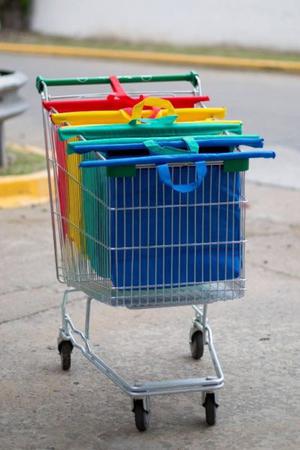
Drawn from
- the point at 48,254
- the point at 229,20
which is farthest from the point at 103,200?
the point at 229,20

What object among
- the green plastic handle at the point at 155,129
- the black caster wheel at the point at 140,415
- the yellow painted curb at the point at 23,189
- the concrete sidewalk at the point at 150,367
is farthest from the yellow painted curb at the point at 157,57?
the black caster wheel at the point at 140,415

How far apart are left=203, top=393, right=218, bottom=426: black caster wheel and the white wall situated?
1678 centimetres

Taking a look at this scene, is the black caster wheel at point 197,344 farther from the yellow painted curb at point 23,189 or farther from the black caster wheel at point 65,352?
the yellow painted curb at point 23,189

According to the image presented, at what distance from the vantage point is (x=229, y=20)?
2112cm

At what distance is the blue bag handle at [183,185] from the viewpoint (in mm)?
3896

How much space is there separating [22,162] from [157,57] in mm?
10937

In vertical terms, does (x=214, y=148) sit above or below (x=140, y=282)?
above

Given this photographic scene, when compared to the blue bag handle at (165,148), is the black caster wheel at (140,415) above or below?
below

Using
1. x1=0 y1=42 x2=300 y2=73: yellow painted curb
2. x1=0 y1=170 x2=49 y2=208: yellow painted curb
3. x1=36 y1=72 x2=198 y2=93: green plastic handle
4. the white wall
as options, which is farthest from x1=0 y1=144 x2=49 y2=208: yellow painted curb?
the white wall

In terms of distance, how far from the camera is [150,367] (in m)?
4.84

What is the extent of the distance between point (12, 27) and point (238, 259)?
862 inches

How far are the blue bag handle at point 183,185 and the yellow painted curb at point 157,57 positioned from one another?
548 inches

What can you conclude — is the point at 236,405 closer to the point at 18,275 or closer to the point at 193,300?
the point at 193,300

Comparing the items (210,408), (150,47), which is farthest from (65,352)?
(150,47)
